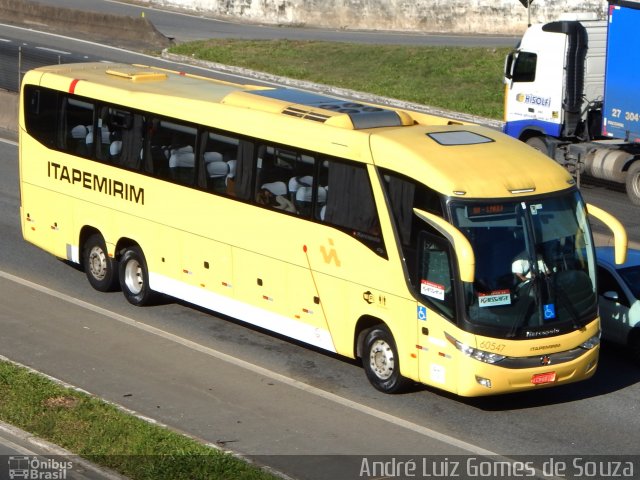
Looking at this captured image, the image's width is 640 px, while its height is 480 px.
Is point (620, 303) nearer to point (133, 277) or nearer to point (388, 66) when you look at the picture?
point (133, 277)

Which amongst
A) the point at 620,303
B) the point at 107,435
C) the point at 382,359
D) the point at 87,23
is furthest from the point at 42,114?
the point at 87,23

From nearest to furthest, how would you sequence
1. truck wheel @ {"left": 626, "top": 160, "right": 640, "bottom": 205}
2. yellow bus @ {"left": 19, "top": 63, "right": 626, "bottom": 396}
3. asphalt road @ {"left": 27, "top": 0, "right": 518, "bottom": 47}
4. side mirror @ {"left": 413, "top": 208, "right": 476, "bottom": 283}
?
1. side mirror @ {"left": 413, "top": 208, "right": 476, "bottom": 283}
2. yellow bus @ {"left": 19, "top": 63, "right": 626, "bottom": 396}
3. truck wheel @ {"left": 626, "top": 160, "right": 640, "bottom": 205}
4. asphalt road @ {"left": 27, "top": 0, "right": 518, "bottom": 47}

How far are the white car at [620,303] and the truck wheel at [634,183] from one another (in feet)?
30.7

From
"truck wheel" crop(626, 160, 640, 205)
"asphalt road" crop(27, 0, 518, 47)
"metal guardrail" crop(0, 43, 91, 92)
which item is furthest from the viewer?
"asphalt road" crop(27, 0, 518, 47)

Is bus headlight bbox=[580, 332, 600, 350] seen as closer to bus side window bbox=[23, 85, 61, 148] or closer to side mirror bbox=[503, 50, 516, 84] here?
bus side window bbox=[23, 85, 61, 148]

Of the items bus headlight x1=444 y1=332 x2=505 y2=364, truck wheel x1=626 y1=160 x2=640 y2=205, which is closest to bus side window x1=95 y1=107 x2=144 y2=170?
bus headlight x1=444 y1=332 x2=505 y2=364

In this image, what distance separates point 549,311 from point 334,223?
2711 millimetres

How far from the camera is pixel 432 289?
1313 cm

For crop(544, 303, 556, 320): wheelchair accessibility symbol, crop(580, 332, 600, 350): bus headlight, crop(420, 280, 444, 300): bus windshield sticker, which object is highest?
crop(420, 280, 444, 300): bus windshield sticker

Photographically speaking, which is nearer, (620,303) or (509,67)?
(620,303)

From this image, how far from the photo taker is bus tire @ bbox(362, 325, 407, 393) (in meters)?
13.8

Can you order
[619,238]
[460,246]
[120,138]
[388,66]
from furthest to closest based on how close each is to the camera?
[388,66] → [120,138] → [619,238] → [460,246]

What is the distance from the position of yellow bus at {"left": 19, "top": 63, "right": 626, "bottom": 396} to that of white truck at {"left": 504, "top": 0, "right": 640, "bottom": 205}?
1025 centimetres

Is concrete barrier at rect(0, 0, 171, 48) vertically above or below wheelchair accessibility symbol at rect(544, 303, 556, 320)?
above
